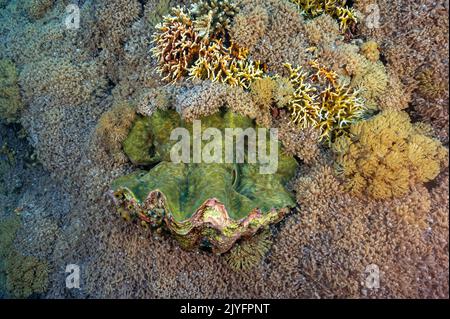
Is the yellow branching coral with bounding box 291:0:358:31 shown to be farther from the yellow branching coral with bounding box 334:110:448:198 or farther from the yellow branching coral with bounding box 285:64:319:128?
the yellow branching coral with bounding box 334:110:448:198

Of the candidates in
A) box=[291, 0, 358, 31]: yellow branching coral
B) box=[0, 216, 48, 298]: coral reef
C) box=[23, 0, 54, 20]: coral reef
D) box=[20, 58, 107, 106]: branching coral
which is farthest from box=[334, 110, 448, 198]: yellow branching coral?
box=[23, 0, 54, 20]: coral reef

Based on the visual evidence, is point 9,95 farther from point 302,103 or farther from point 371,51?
point 371,51

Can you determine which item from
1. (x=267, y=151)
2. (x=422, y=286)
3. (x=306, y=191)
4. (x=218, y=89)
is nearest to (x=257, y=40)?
(x=218, y=89)

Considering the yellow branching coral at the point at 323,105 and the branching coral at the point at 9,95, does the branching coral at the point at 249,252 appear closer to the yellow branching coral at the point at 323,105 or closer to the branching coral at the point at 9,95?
the yellow branching coral at the point at 323,105

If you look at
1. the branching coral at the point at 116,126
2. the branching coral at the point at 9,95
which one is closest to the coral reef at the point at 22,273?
the branching coral at the point at 116,126

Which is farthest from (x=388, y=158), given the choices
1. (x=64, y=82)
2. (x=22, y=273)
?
(x=22, y=273)

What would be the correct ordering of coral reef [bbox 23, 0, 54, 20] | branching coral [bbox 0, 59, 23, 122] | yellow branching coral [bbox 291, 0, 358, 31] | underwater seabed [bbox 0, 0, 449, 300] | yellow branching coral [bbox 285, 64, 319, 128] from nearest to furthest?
1. underwater seabed [bbox 0, 0, 449, 300]
2. yellow branching coral [bbox 285, 64, 319, 128]
3. yellow branching coral [bbox 291, 0, 358, 31]
4. branching coral [bbox 0, 59, 23, 122]
5. coral reef [bbox 23, 0, 54, 20]
